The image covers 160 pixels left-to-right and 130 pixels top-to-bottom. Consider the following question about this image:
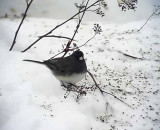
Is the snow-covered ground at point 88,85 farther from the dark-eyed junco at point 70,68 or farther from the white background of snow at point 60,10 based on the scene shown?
the white background of snow at point 60,10

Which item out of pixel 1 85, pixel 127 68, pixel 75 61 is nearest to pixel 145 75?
pixel 127 68

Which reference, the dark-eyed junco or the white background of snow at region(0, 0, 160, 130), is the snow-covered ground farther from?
the dark-eyed junco

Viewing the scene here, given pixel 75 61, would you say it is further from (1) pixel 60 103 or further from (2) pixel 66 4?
(2) pixel 66 4

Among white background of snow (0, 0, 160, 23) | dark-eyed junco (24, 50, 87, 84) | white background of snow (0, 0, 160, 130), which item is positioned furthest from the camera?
white background of snow (0, 0, 160, 23)

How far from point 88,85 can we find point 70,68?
485 mm

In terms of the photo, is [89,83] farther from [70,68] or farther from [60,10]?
[60,10]

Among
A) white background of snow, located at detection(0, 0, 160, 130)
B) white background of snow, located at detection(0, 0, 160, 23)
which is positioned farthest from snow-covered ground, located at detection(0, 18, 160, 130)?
white background of snow, located at detection(0, 0, 160, 23)

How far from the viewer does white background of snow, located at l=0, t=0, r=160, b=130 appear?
2447 mm

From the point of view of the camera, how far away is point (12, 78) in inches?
115

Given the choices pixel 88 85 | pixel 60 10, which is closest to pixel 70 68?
pixel 88 85

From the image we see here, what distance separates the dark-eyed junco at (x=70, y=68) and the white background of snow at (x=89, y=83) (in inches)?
6.5

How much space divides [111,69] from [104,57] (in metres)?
0.39

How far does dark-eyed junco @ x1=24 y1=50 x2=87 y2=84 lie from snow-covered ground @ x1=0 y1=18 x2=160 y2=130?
0.17m

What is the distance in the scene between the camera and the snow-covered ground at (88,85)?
2459mm
